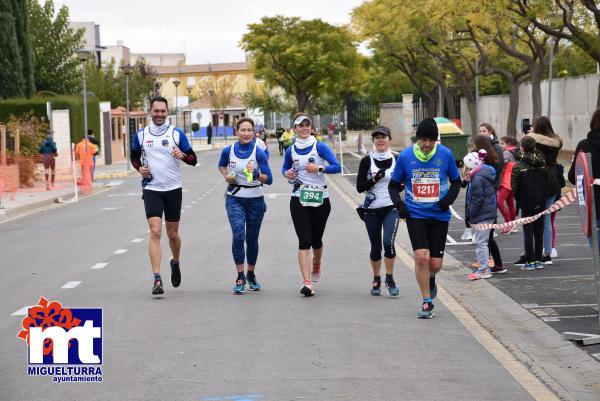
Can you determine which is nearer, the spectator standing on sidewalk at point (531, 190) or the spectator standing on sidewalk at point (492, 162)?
the spectator standing on sidewalk at point (492, 162)

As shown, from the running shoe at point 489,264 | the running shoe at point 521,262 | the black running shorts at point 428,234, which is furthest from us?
the running shoe at point 521,262

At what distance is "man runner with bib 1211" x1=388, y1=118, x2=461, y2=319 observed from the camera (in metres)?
10.3

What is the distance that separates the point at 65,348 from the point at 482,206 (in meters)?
6.65

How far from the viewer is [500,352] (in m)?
8.85

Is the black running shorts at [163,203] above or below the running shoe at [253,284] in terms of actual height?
above

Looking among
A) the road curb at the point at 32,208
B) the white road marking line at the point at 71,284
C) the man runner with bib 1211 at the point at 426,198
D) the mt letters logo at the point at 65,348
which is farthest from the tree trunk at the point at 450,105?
the mt letters logo at the point at 65,348

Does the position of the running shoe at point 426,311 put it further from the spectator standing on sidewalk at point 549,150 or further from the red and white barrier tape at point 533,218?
the spectator standing on sidewalk at point 549,150

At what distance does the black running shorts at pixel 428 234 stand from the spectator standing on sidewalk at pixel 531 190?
3502 mm

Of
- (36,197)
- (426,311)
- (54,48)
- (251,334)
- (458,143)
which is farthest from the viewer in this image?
(54,48)

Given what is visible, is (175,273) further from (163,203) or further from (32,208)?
(32,208)

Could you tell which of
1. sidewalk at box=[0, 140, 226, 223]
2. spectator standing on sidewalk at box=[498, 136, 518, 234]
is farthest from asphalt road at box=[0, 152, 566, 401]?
sidewalk at box=[0, 140, 226, 223]

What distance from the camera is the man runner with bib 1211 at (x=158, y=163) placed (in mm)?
11891

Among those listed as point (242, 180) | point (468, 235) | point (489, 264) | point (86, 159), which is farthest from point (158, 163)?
point (86, 159)

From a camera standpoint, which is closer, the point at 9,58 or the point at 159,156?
the point at 159,156
